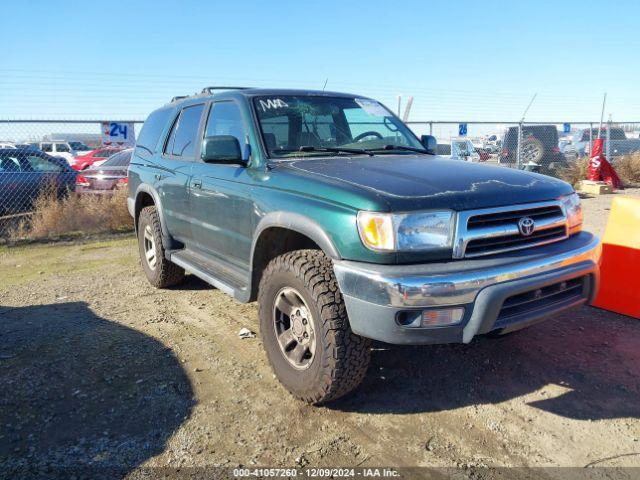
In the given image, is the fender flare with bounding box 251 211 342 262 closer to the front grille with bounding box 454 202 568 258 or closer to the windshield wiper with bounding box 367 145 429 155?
the front grille with bounding box 454 202 568 258

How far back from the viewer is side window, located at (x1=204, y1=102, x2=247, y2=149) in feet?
13.0

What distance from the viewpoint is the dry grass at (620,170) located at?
14.6 metres

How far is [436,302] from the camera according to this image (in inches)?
99.6

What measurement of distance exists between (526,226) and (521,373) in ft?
3.79

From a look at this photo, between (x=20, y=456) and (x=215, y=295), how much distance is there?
274 cm

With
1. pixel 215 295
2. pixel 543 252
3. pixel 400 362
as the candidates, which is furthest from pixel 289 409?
pixel 215 295

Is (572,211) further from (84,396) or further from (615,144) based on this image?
(615,144)

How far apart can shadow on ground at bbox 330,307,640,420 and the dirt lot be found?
0.04 ft

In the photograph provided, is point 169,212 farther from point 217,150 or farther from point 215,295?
point 217,150

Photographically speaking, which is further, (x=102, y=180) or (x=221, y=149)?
(x=102, y=180)

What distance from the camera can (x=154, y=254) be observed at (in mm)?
5539

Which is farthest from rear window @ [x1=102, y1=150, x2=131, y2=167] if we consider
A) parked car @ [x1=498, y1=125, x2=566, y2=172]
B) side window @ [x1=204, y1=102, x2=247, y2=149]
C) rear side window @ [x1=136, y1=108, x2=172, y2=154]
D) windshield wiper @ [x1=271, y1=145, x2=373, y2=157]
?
parked car @ [x1=498, y1=125, x2=566, y2=172]

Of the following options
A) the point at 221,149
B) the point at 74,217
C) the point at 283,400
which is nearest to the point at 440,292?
the point at 283,400

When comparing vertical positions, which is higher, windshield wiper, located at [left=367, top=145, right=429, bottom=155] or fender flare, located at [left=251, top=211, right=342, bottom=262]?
windshield wiper, located at [left=367, top=145, right=429, bottom=155]
